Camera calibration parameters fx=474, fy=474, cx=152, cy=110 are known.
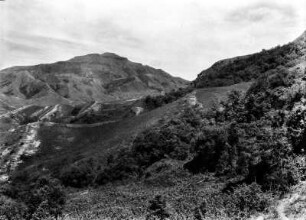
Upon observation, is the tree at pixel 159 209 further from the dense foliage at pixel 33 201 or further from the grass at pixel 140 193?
the grass at pixel 140 193

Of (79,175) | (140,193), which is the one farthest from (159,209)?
(79,175)

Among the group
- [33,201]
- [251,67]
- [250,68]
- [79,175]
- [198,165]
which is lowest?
[79,175]

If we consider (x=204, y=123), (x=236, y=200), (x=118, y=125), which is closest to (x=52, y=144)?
(x=118, y=125)

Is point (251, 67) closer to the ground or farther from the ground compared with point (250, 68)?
farther from the ground

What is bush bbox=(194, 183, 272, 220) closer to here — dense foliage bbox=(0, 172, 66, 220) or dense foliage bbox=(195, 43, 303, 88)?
dense foliage bbox=(0, 172, 66, 220)

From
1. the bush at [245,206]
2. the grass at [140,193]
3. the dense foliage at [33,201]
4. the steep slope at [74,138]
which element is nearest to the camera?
the bush at [245,206]

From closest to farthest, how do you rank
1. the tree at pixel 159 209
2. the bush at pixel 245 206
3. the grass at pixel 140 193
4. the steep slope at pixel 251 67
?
1. the bush at pixel 245 206
2. the tree at pixel 159 209
3. the grass at pixel 140 193
4. the steep slope at pixel 251 67

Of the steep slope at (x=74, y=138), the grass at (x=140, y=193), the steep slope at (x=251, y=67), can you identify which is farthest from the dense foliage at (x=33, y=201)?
A: the steep slope at (x=251, y=67)

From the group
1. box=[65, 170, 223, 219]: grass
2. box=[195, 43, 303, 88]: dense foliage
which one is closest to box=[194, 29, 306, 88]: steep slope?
box=[195, 43, 303, 88]: dense foliage

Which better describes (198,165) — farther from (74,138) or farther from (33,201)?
(74,138)

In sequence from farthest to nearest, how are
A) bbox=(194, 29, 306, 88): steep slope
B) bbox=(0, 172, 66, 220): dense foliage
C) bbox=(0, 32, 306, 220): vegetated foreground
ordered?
bbox=(194, 29, 306, 88): steep slope
bbox=(0, 172, 66, 220): dense foliage
bbox=(0, 32, 306, 220): vegetated foreground

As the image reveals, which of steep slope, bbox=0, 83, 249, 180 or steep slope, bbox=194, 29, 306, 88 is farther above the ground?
steep slope, bbox=194, 29, 306, 88
